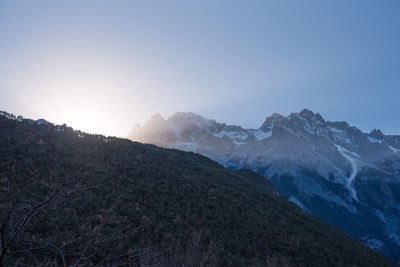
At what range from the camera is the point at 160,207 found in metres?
26.4

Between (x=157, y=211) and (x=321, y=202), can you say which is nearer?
(x=157, y=211)

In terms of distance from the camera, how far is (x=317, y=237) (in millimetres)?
32000

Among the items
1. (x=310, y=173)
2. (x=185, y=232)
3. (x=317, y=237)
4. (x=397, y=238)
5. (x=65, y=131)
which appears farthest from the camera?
(x=310, y=173)

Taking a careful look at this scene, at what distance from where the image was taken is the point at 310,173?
193375mm

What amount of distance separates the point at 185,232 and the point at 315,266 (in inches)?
334

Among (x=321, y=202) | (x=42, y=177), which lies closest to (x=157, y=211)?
(x=42, y=177)

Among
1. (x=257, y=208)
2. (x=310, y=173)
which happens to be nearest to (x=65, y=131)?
(x=257, y=208)

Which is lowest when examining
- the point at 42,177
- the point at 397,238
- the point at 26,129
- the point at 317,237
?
the point at 397,238

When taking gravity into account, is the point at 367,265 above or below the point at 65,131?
below

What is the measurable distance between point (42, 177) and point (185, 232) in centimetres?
867

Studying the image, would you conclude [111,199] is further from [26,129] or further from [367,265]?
[367,265]

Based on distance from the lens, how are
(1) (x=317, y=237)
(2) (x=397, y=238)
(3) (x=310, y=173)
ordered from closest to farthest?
(1) (x=317, y=237)
(2) (x=397, y=238)
(3) (x=310, y=173)

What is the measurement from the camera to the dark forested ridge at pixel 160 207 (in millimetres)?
→ 20578

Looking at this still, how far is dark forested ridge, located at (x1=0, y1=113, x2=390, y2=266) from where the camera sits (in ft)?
67.5
